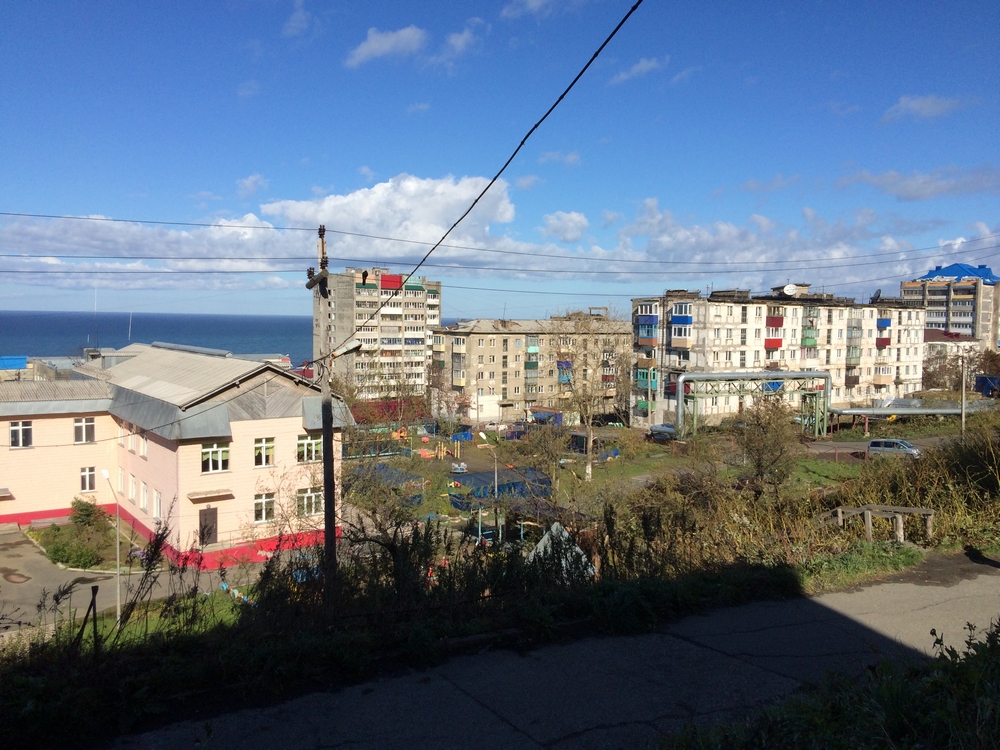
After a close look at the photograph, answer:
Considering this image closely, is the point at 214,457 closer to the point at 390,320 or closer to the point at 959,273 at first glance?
the point at 390,320

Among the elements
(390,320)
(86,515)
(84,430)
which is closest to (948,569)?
(86,515)

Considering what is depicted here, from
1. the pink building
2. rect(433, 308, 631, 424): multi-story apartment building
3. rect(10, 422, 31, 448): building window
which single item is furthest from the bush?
rect(433, 308, 631, 424): multi-story apartment building

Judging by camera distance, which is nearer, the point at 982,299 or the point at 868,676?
the point at 868,676

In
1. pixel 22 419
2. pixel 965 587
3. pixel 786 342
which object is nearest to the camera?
pixel 965 587

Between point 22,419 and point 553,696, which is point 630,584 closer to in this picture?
point 553,696

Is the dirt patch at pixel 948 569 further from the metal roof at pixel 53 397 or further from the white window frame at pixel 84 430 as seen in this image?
the white window frame at pixel 84 430

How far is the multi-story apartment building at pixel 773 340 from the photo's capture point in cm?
4541

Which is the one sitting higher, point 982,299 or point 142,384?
point 982,299

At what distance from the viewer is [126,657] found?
12.9 ft

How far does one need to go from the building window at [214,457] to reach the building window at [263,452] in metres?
0.81

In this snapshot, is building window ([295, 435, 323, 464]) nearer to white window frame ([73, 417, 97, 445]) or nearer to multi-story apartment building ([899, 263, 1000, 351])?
white window frame ([73, 417, 97, 445])

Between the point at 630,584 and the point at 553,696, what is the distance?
1688 mm

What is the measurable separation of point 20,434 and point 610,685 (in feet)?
77.8

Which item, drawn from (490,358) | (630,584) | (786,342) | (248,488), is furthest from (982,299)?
(630,584)
